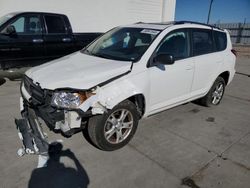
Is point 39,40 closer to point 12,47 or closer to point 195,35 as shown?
point 12,47

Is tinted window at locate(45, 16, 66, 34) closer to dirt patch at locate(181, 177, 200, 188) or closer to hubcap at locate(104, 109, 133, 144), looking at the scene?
hubcap at locate(104, 109, 133, 144)

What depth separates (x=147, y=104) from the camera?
3.71 m

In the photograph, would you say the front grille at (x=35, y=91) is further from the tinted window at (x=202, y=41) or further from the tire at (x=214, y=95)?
the tire at (x=214, y=95)

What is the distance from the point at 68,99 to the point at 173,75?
180 cm

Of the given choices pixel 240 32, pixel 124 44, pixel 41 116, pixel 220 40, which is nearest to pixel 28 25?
pixel 124 44

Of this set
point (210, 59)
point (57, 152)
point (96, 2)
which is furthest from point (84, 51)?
point (96, 2)

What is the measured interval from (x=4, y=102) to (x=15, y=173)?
2644mm

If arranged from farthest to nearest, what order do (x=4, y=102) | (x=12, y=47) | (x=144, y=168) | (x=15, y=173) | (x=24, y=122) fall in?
(x=12, y=47)
(x=4, y=102)
(x=24, y=122)
(x=144, y=168)
(x=15, y=173)

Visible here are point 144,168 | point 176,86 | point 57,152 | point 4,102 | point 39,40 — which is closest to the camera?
point 144,168

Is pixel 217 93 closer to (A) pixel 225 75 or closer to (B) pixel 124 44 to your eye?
A: (A) pixel 225 75

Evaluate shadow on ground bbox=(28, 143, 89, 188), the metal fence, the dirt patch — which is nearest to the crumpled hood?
shadow on ground bbox=(28, 143, 89, 188)

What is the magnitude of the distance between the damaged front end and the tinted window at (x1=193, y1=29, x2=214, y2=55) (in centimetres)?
245

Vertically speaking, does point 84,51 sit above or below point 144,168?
above

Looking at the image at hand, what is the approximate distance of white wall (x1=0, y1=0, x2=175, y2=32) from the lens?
8.52 meters
